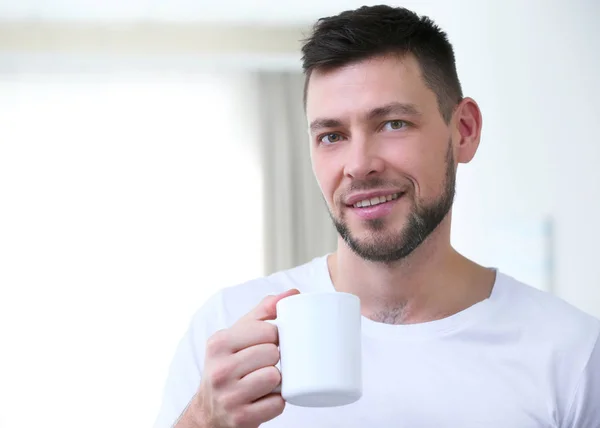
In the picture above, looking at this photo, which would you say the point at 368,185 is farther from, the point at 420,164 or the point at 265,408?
the point at 265,408

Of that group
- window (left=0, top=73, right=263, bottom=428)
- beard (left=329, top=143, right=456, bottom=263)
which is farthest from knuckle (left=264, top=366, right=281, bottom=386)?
window (left=0, top=73, right=263, bottom=428)

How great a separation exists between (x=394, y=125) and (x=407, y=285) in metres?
0.29

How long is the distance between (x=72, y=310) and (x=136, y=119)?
1011 mm

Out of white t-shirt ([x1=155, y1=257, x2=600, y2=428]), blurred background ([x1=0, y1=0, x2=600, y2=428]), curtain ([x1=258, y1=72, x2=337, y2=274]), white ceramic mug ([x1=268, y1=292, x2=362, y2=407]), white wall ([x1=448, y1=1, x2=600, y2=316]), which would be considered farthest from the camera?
curtain ([x1=258, y1=72, x2=337, y2=274])

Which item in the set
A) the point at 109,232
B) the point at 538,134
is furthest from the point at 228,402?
the point at 109,232

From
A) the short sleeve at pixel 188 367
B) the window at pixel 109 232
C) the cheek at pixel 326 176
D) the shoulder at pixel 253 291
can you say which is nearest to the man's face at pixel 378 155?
the cheek at pixel 326 176

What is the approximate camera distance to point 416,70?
1.42 m

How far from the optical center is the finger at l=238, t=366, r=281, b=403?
97 cm

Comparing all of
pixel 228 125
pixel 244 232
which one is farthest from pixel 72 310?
pixel 228 125

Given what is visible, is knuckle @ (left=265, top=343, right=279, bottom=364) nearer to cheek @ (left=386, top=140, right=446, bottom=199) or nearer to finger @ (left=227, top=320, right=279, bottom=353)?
finger @ (left=227, top=320, right=279, bottom=353)

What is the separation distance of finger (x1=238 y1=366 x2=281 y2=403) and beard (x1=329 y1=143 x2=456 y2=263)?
0.42 meters

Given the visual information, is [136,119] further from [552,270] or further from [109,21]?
[552,270]

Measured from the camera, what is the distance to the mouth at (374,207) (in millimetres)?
1324

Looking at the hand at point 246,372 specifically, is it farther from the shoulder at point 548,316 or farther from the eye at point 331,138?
the shoulder at point 548,316
